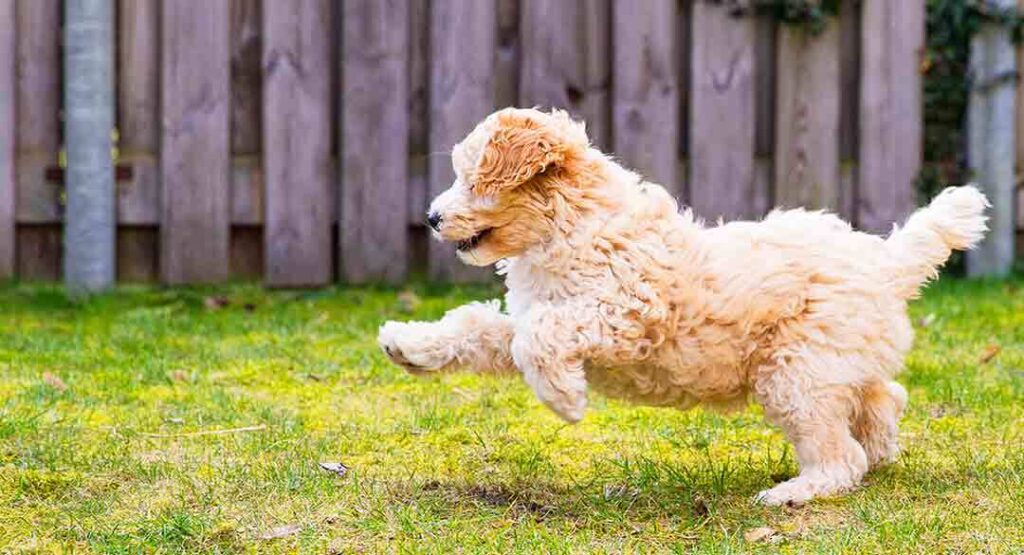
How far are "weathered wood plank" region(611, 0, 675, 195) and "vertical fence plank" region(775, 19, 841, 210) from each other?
58 centimetres

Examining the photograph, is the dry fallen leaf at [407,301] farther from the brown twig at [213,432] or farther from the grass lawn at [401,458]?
the brown twig at [213,432]

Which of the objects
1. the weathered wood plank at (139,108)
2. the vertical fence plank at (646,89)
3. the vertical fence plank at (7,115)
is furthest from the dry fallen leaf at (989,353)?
the vertical fence plank at (7,115)

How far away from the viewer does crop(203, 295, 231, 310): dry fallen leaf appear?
7289 millimetres

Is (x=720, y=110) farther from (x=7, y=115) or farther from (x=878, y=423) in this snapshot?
(x=878, y=423)

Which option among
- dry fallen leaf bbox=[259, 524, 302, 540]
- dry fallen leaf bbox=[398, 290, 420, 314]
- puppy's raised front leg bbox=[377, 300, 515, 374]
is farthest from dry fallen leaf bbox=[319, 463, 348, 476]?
dry fallen leaf bbox=[398, 290, 420, 314]

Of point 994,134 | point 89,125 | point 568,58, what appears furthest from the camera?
point 994,134

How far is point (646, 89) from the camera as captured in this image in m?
7.67

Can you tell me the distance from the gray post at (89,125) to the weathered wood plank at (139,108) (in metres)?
0.10

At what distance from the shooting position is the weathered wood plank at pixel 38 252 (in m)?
7.36

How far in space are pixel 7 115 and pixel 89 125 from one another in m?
0.40

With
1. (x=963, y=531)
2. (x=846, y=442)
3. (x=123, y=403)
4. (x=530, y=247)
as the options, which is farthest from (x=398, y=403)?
(x=963, y=531)

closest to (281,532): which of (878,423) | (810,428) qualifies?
(810,428)

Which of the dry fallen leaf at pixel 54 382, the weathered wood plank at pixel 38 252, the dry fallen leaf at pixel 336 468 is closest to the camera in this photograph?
the dry fallen leaf at pixel 336 468

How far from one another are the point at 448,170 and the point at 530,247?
349cm
